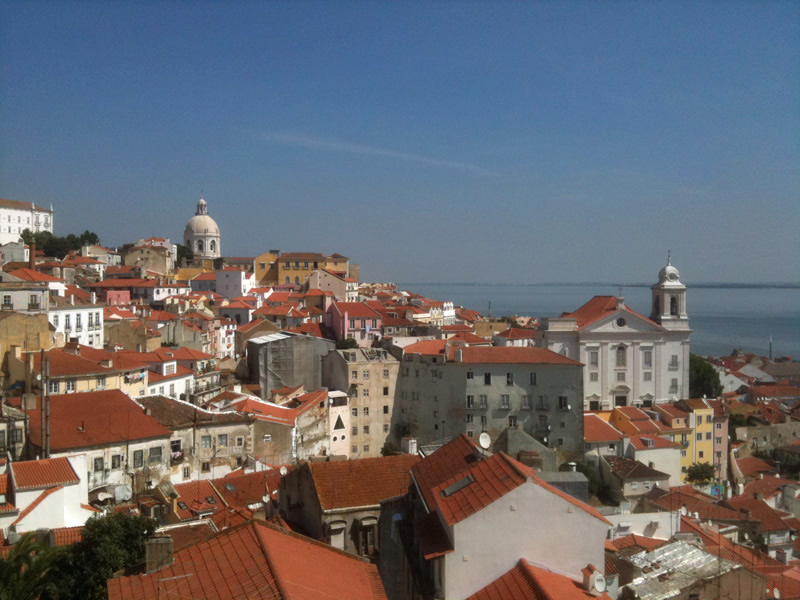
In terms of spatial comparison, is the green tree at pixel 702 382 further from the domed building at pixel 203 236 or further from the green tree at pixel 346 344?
the domed building at pixel 203 236

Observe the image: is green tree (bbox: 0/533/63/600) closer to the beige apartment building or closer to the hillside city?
the hillside city

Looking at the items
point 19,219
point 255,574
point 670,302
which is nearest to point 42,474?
point 255,574

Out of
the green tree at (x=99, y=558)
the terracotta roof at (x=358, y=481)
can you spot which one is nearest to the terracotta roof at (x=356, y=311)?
the terracotta roof at (x=358, y=481)

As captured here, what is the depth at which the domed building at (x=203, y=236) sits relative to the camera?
9019 centimetres

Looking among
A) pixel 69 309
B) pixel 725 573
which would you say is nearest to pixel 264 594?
pixel 725 573

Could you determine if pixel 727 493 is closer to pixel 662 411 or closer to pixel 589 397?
pixel 662 411

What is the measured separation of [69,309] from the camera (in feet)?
109

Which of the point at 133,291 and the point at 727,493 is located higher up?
the point at 133,291

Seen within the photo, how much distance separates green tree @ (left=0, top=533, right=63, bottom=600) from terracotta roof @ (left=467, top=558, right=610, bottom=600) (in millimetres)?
5338

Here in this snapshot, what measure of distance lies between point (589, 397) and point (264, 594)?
39.5m

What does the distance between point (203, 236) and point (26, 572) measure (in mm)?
85334

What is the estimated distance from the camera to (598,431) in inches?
1331

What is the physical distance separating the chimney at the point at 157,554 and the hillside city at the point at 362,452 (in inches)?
0.8

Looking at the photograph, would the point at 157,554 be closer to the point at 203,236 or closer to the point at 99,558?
the point at 99,558
